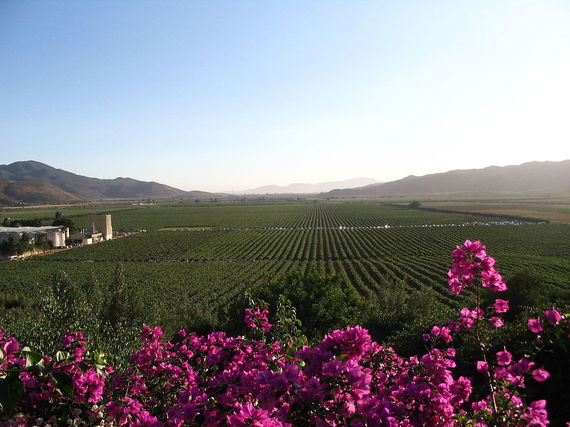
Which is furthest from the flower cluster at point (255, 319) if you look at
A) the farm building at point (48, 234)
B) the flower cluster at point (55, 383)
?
the farm building at point (48, 234)

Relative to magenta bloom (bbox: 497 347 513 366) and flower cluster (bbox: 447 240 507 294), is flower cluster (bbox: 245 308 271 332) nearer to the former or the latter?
flower cluster (bbox: 447 240 507 294)

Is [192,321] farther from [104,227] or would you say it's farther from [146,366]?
[104,227]

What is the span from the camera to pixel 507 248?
5488cm

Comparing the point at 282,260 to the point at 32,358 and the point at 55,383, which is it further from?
the point at 32,358

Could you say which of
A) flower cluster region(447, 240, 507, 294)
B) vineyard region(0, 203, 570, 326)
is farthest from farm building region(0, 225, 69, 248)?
flower cluster region(447, 240, 507, 294)

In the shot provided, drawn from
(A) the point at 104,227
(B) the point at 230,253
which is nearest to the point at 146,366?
(B) the point at 230,253

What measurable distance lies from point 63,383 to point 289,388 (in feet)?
5.39

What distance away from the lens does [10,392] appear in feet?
7.40

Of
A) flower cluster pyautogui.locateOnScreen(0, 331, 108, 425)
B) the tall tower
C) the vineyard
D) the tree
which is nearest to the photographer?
flower cluster pyautogui.locateOnScreen(0, 331, 108, 425)

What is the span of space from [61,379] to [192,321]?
17.9 m

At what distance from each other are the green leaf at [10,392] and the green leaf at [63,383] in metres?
0.20

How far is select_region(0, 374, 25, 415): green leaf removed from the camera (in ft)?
7.09

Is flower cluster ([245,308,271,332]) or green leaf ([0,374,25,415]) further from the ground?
green leaf ([0,374,25,415])

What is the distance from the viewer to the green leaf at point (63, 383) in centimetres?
233
